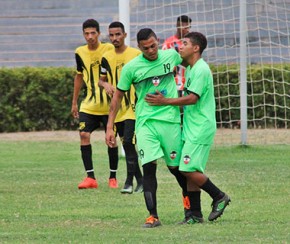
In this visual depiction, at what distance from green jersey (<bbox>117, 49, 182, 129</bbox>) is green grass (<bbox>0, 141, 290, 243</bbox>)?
3.45 feet

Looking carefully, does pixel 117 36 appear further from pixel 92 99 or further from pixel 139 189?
pixel 139 189

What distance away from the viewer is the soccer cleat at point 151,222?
9461mm

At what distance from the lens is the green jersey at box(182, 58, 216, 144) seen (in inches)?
377

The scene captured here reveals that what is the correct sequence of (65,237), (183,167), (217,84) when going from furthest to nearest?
(217,84) → (183,167) → (65,237)

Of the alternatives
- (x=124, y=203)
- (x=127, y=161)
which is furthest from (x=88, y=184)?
(x=124, y=203)

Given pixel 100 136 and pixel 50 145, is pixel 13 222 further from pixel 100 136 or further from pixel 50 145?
pixel 100 136

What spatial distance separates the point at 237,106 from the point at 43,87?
4142mm

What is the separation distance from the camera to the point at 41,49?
26859 millimetres

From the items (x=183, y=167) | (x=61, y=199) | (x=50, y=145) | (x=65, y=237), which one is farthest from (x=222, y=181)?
(x=50, y=145)

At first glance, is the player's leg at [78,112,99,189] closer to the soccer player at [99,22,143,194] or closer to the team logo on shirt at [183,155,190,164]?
the soccer player at [99,22,143,194]

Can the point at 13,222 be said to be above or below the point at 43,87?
below

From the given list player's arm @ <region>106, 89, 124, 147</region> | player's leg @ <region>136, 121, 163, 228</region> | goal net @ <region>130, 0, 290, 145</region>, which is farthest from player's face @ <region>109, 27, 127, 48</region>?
goal net @ <region>130, 0, 290, 145</region>

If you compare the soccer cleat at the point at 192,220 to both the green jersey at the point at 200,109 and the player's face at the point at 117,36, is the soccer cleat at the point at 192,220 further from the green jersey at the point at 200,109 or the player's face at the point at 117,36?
the player's face at the point at 117,36

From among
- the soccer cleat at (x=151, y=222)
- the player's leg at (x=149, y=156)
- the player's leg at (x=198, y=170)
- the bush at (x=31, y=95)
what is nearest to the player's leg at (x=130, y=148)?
the player's leg at (x=149, y=156)
